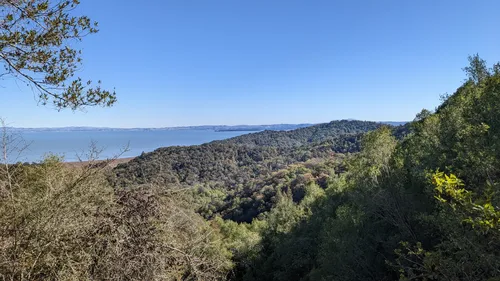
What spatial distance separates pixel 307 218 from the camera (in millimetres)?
25078

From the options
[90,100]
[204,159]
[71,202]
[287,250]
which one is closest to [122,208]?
[71,202]

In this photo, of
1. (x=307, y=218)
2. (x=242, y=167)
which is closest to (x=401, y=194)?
(x=307, y=218)

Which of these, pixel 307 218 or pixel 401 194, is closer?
pixel 401 194

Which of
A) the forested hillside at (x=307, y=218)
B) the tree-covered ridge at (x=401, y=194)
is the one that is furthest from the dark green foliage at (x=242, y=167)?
the tree-covered ridge at (x=401, y=194)

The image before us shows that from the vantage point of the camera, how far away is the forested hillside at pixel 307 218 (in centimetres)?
286

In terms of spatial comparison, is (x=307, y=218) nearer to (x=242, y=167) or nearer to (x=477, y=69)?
(x=477, y=69)

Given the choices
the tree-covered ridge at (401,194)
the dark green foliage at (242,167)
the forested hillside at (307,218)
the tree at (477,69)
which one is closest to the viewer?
the forested hillside at (307,218)

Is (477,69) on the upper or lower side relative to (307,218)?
upper

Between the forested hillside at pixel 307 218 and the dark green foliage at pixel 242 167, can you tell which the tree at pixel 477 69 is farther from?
the dark green foliage at pixel 242 167

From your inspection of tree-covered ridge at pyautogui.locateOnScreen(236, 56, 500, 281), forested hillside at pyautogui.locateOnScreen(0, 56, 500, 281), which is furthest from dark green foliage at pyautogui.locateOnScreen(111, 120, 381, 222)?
tree-covered ridge at pyautogui.locateOnScreen(236, 56, 500, 281)

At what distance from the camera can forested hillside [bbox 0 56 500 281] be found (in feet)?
9.37

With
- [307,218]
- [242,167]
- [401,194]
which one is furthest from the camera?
[242,167]

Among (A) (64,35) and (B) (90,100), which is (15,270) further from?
(A) (64,35)

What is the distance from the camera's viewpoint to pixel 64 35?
135 inches
